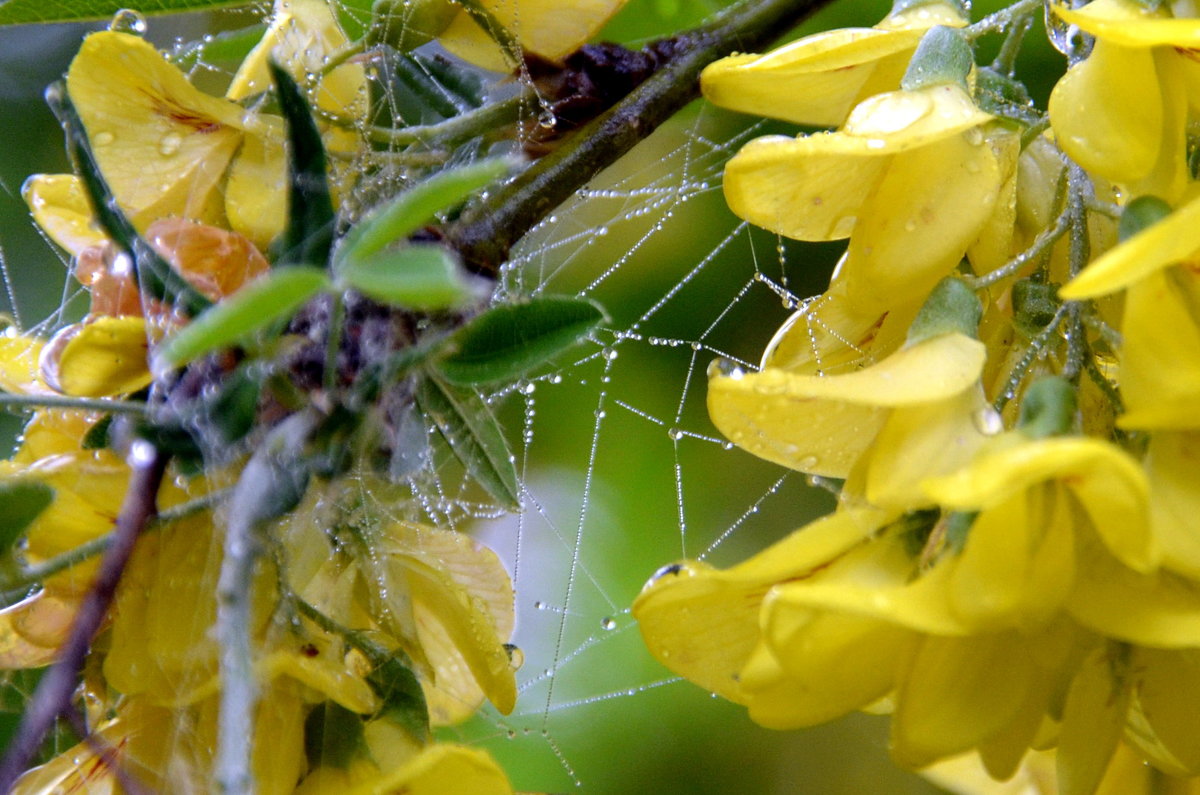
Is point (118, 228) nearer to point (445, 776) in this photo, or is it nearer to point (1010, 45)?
point (445, 776)

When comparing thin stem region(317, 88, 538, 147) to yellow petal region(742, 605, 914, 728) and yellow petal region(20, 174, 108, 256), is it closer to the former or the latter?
yellow petal region(20, 174, 108, 256)

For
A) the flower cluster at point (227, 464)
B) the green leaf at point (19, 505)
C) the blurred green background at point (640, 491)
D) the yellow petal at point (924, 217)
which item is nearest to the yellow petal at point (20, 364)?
the flower cluster at point (227, 464)

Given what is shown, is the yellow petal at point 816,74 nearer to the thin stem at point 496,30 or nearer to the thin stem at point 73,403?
the thin stem at point 496,30

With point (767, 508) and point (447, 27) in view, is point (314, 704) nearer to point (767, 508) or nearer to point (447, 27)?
point (447, 27)

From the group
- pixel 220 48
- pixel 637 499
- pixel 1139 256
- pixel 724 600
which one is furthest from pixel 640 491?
pixel 1139 256

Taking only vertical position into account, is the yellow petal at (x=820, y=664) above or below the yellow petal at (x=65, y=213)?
below

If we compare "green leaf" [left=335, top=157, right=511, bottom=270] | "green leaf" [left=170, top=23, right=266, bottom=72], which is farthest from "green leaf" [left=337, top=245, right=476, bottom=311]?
"green leaf" [left=170, top=23, right=266, bottom=72]
